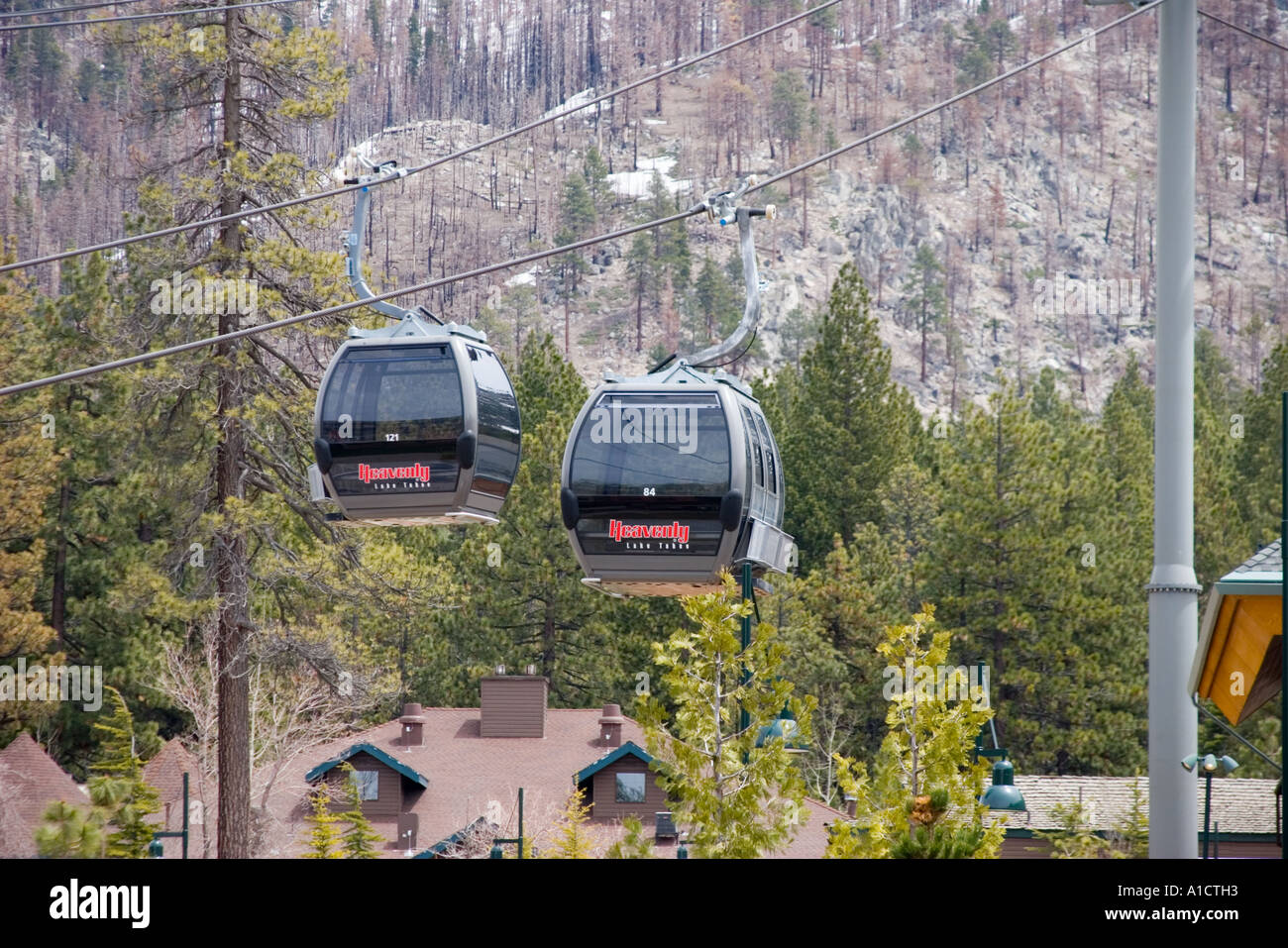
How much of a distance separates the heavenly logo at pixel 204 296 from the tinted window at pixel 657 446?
998 cm

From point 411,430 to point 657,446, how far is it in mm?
2193

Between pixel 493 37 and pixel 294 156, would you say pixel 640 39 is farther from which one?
pixel 294 156

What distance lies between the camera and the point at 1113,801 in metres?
32.0

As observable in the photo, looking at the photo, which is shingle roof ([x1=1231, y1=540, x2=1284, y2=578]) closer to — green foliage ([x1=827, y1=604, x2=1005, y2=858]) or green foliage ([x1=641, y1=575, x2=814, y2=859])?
green foliage ([x1=827, y1=604, x2=1005, y2=858])

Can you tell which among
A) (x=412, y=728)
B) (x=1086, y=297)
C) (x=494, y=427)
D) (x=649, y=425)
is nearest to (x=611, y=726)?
(x=412, y=728)

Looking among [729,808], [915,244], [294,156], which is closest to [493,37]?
[915,244]

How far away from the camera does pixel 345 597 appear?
2472 centimetres

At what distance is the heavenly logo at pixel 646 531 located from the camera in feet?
47.6

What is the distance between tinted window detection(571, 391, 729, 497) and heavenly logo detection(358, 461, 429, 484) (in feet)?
4.87

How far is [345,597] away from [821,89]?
17081 centimetres

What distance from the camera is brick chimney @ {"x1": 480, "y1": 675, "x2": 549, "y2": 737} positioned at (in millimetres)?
35906
